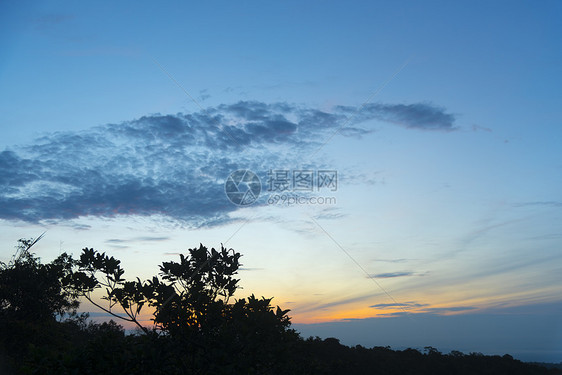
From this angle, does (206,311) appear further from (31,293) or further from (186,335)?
(31,293)

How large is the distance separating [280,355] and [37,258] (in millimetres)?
17759

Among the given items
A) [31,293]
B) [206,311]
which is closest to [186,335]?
[206,311]

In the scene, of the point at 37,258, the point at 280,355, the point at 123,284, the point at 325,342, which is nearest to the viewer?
the point at 280,355

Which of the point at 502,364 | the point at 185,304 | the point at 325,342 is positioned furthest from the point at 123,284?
the point at 502,364

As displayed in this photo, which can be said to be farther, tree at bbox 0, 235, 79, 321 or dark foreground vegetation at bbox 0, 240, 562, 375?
tree at bbox 0, 235, 79, 321

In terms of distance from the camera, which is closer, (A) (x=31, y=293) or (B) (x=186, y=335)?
(B) (x=186, y=335)

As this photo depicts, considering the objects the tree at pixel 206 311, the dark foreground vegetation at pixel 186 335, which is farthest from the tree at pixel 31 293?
the tree at pixel 206 311

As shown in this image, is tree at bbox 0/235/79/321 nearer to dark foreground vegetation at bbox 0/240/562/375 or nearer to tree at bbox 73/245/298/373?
dark foreground vegetation at bbox 0/240/562/375

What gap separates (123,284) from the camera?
9.85m

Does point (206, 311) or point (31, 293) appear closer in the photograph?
point (206, 311)

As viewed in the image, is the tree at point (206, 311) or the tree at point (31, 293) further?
the tree at point (31, 293)

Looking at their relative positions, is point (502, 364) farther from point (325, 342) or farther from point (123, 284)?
point (123, 284)

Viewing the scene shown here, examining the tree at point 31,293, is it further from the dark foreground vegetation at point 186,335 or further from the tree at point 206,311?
the tree at point 206,311

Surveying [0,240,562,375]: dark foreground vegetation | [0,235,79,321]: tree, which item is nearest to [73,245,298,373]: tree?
[0,240,562,375]: dark foreground vegetation
